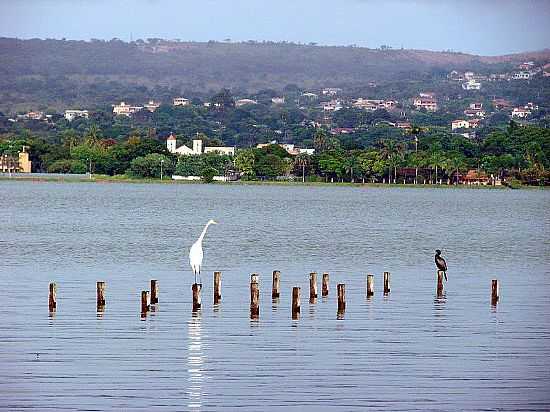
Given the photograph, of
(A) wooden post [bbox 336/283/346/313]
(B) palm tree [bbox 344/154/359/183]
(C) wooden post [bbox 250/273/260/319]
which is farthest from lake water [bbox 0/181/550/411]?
(B) palm tree [bbox 344/154/359/183]

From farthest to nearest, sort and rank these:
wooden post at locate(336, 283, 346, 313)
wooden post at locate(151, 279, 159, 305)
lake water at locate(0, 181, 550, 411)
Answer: wooden post at locate(151, 279, 159, 305) → wooden post at locate(336, 283, 346, 313) → lake water at locate(0, 181, 550, 411)

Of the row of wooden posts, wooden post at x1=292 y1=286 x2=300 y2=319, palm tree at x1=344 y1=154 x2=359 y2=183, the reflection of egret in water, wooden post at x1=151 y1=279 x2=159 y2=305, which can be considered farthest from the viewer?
palm tree at x1=344 y1=154 x2=359 y2=183

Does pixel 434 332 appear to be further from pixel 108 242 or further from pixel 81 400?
pixel 108 242

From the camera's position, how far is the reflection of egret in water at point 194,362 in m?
19.5

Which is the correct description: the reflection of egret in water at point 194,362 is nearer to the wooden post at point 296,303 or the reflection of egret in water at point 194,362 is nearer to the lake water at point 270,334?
the lake water at point 270,334

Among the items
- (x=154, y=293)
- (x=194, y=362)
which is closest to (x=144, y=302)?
(x=154, y=293)

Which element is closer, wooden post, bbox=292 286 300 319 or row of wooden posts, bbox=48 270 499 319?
row of wooden posts, bbox=48 270 499 319

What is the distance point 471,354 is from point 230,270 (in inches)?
773

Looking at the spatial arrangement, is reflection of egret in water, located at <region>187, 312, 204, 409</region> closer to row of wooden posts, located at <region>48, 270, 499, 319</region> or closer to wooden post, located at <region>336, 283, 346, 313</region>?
row of wooden posts, located at <region>48, 270, 499, 319</region>

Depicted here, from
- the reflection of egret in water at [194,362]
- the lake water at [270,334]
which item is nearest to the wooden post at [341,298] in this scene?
the lake water at [270,334]

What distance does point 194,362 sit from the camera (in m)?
22.5

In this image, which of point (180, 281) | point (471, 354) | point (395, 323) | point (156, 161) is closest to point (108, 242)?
point (180, 281)

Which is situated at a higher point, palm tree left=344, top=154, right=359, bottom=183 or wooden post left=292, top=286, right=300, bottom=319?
wooden post left=292, top=286, right=300, bottom=319

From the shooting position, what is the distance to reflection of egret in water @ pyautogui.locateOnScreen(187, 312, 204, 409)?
Result: 1950 centimetres
